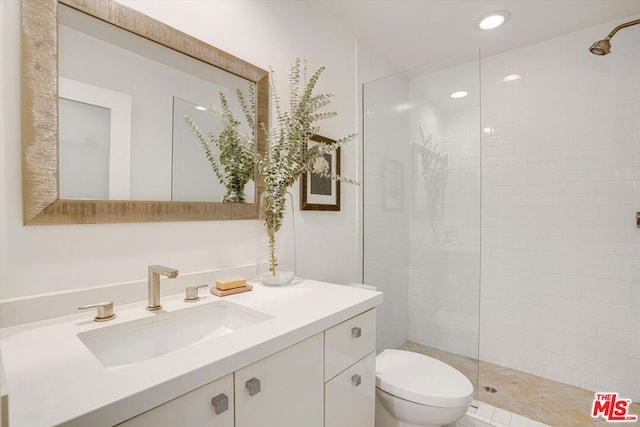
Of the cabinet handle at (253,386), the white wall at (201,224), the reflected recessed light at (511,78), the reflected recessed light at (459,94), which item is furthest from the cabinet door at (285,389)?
the reflected recessed light at (511,78)

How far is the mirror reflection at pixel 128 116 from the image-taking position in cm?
96

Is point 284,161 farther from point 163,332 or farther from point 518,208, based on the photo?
point 518,208

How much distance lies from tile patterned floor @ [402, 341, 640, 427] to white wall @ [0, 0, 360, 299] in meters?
0.85

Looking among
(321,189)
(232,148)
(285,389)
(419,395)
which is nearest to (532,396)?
(419,395)

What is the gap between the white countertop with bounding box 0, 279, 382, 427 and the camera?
52 cm

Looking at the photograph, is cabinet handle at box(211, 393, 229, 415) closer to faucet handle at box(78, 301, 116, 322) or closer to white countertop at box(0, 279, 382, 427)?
white countertop at box(0, 279, 382, 427)

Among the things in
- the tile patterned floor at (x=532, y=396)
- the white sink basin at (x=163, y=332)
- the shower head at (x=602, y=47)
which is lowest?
the tile patterned floor at (x=532, y=396)

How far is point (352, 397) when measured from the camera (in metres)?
1.14

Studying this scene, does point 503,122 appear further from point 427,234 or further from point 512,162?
point 427,234

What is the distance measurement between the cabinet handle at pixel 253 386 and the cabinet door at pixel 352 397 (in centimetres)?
32

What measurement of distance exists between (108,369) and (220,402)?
0.32 metres

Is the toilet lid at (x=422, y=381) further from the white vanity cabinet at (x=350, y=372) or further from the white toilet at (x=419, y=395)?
the white vanity cabinet at (x=350, y=372)

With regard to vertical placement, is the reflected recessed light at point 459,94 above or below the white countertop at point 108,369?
above

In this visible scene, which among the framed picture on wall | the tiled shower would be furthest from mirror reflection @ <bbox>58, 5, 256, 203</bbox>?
the tiled shower
